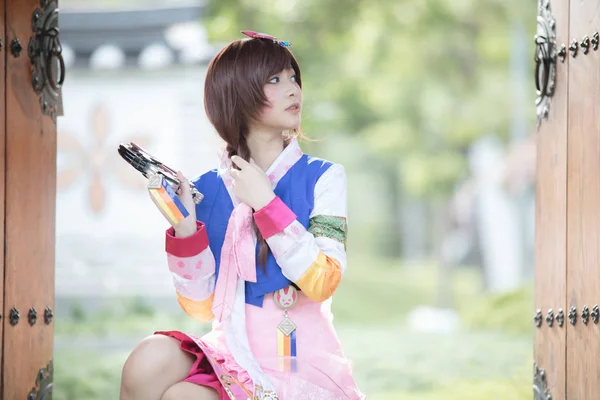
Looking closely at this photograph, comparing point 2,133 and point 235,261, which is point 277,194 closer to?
point 235,261

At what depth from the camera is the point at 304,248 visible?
246 centimetres

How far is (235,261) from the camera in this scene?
2.62m

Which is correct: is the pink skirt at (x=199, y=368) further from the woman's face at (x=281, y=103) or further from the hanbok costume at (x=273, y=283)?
the woman's face at (x=281, y=103)

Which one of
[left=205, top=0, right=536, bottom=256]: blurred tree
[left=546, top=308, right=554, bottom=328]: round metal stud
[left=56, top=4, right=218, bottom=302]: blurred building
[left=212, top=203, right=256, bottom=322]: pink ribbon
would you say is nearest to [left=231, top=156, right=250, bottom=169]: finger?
[left=212, top=203, right=256, bottom=322]: pink ribbon

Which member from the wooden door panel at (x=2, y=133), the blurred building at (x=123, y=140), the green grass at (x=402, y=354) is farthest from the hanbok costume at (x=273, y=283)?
the blurred building at (x=123, y=140)

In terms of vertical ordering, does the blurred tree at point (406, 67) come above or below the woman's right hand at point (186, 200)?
above

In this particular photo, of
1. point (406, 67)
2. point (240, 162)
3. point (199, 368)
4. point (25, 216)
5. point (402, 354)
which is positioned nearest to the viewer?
point (199, 368)

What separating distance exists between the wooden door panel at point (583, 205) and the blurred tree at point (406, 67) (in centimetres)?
788

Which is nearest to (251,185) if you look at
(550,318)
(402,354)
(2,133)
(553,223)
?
(2,133)

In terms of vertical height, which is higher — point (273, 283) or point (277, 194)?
point (277, 194)

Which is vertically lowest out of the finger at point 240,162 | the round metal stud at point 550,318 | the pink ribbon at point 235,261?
the round metal stud at point 550,318

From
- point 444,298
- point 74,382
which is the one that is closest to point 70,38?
point 74,382

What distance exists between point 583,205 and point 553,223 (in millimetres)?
375

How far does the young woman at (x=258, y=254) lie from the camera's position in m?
2.45
